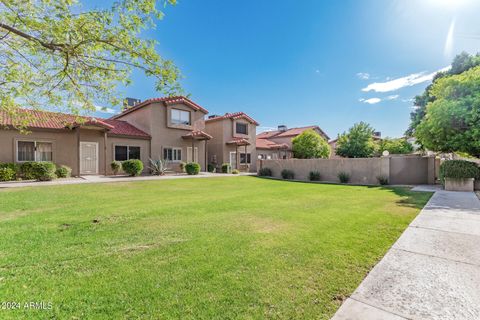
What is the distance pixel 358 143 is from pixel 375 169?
15879mm

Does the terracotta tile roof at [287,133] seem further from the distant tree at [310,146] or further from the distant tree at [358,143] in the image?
the distant tree at [358,143]

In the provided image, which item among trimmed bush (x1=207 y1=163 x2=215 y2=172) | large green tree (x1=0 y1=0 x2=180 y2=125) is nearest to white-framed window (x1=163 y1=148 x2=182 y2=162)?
trimmed bush (x1=207 y1=163 x2=215 y2=172)

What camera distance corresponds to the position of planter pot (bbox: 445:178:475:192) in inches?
458

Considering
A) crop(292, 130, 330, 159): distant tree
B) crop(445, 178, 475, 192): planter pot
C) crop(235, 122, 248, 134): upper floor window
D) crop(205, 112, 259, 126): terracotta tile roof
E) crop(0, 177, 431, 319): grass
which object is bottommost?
crop(0, 177, 431, 319): grass

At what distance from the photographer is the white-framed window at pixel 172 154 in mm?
22156

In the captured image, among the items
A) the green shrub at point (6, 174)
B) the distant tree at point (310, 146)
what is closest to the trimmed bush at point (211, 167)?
the distant tree at point (310, 146)

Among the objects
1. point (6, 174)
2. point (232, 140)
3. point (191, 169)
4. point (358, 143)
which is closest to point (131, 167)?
point (191, 169)

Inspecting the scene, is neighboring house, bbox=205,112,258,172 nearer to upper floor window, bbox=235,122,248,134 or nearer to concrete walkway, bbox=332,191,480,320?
upper floor window, bbox=235,122,248,134

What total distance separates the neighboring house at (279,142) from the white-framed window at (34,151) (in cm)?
2213

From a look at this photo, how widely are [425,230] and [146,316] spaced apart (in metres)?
5.81

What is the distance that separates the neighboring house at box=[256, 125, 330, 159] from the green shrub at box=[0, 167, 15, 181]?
79.1ft

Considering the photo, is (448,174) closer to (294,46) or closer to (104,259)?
(294,46)

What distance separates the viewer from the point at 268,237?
184 inches

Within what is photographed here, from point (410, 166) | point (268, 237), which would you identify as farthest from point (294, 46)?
point (268, 237)
